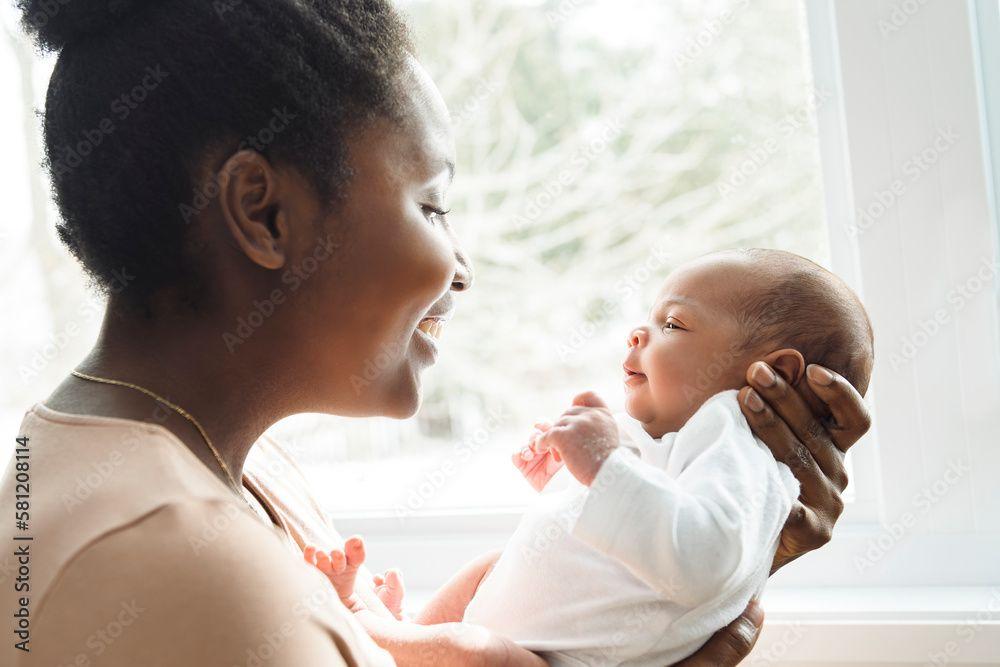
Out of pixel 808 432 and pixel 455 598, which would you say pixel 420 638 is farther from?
pixel 808 432

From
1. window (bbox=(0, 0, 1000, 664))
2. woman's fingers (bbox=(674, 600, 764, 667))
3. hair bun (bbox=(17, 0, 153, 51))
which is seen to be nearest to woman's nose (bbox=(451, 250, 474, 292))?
hair bun (bbox=(17, 0, 153, 51))

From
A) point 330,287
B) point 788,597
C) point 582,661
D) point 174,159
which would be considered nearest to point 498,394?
point 788,597

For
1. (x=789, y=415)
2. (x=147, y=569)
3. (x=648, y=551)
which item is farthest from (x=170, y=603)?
(x=789, y=415)

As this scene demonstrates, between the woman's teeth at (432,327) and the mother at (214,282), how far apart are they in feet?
0.27

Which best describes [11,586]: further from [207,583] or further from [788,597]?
[788,597]

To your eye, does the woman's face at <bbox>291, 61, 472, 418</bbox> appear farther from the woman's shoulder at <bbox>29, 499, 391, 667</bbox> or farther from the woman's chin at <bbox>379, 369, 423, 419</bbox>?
Result: the woman's shoulder at <bbox>29, 499, 391, 667</bbox>

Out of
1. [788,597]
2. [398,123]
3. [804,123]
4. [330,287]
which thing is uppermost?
[398,123]

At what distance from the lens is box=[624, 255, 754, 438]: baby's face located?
3.90 feet

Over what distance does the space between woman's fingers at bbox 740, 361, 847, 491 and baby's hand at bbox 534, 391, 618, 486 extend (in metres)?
0.19

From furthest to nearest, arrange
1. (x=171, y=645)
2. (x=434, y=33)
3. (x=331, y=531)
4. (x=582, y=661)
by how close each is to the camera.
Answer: (x=434, y=33), (x=331, y=531), (x=582, y=661), (x=171, y=645)

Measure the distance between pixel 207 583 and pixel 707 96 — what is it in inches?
53.9

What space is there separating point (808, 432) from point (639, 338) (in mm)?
254

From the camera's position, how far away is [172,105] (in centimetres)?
87

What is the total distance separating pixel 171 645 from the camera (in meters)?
0.74
